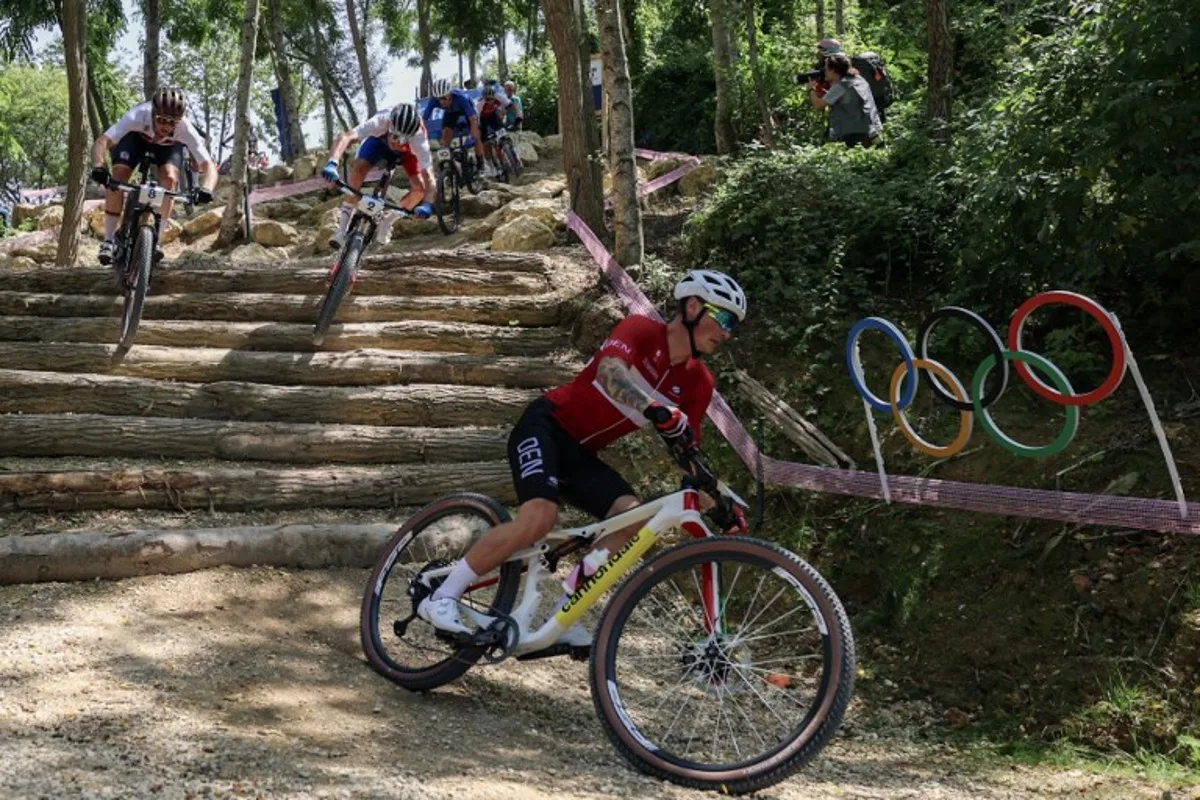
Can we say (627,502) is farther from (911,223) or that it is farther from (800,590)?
(911,223)

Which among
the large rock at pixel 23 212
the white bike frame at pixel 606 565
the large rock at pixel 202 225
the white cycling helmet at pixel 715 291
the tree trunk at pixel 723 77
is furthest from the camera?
the large rock at pixel 23 212

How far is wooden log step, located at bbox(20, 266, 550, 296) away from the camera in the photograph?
11414 millimetres

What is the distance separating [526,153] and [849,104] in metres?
14.2

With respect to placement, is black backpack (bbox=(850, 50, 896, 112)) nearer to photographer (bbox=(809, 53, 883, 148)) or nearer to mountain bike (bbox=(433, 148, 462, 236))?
photographer (bbox=(809, 53, 883, 148))

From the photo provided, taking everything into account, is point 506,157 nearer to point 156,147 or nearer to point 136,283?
point 156,147

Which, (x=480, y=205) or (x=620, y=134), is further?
(x=480, y=205)

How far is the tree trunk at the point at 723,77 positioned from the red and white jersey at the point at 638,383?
13.5 metres

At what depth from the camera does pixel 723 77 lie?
18.0 m

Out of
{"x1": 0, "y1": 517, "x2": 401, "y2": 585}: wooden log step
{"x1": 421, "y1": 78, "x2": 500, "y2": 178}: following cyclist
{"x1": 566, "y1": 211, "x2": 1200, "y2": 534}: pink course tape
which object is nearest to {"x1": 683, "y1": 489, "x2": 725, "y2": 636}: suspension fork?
{"x1": 566, "y1": 211, "x2": 1200, "y2": 534}: pink course tape

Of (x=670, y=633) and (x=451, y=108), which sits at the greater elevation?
(x=451, y=108)

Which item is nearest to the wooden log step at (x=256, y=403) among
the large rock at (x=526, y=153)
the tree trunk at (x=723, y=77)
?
the tree trunk at (x=723, y=77)

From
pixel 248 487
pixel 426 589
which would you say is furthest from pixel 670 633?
pixel 248 487

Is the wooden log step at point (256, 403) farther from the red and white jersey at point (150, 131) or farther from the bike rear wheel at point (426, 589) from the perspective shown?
the bike rear wheel at point (426, 589)

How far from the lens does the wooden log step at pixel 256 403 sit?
9195 mm
